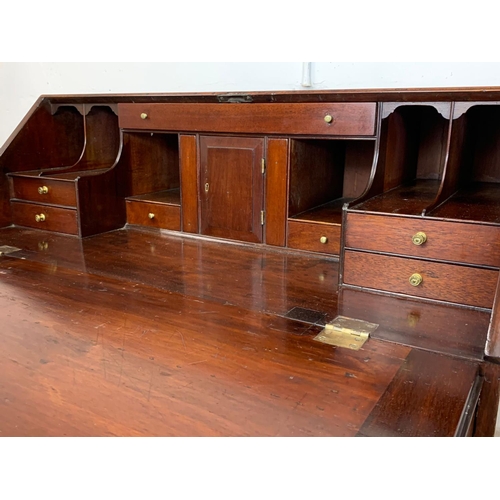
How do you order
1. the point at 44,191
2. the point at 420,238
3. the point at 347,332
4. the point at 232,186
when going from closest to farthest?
the point at 347,332, the point at 420,238, the point at 232,186, the point at 44,191

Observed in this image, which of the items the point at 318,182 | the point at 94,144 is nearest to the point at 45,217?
the point at 94,144

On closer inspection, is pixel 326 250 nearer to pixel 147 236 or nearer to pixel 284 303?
pixel 284 303

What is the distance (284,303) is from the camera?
129cm

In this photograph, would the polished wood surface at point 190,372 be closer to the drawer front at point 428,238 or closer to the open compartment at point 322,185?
the drawer front at point 428,238

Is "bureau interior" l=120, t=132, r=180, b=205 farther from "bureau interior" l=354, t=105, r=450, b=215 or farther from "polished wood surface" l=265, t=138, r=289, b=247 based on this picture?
"bureau interior" l=354, t=105, r=450, b=215

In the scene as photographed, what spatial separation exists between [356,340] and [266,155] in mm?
→ 841

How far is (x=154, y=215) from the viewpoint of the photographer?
2.05 m

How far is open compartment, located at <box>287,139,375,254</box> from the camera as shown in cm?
169

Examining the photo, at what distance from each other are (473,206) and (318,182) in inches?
24.5

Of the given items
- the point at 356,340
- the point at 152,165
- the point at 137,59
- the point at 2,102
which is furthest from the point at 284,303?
the point at 2,102

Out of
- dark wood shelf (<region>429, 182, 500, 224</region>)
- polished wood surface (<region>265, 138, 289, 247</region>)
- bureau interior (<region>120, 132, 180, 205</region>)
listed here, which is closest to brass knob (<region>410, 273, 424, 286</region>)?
dark wood shelf (<region>429, 182, 500, 224</region>)

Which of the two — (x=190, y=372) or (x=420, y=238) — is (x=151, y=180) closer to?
(x=420, y=238)

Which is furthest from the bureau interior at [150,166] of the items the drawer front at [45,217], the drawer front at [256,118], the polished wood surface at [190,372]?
the polished wood surface at [190,372]

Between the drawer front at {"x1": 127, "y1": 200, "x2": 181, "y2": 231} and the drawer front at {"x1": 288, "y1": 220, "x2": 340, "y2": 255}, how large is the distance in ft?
1.63
